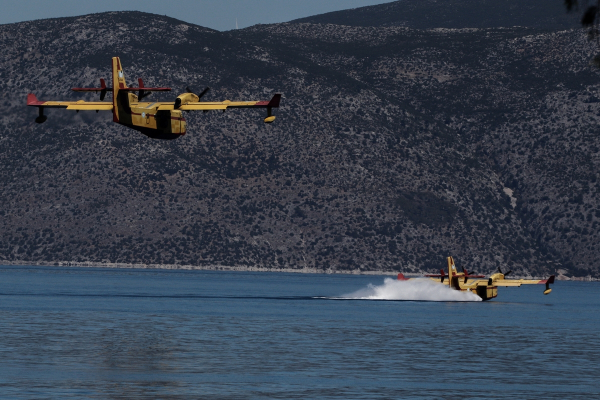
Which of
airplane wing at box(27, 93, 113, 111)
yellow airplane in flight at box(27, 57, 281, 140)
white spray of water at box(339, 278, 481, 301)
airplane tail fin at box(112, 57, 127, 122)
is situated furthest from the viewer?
white spray of water at box(339, 278, 481, 301)

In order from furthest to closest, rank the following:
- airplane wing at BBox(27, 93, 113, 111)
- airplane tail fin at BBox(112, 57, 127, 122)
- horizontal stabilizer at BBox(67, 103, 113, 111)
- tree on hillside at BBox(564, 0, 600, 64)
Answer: airplane tail fin at BBox(112, 57, 127, 122) < horizontal stabilizer at BBox(67, 103, 113, 111) < airplane wing at BBox(27, 93, 113, 111) < tree on hillside at BBox(564, 0, 600, 64)

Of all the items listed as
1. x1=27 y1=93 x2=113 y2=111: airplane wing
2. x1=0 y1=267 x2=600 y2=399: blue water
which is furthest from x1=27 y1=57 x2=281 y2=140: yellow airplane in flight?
x1=0 y1=267 x2=600 y2=399: blue water

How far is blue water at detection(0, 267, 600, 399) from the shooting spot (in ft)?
171

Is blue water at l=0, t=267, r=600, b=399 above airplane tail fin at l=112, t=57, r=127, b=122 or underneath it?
underneath

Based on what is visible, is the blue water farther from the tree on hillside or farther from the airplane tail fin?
the tree on hillside

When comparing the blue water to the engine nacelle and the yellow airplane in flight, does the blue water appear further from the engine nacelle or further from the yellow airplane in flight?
the engine nacelle

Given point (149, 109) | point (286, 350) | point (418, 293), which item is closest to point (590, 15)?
point (286, 350)

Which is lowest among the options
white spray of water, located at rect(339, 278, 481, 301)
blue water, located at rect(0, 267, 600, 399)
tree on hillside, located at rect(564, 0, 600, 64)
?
white spray of water, located at rect(339, 278, 481, 301)

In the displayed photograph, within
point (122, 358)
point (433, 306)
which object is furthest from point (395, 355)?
point (433, 306)

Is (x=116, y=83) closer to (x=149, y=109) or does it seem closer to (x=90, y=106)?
(x=90, y=106)

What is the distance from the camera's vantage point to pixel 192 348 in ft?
238

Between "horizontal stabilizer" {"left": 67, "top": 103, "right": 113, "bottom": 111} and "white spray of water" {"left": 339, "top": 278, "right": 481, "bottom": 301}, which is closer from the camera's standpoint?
"horizontal stabilizer" {"left": 67, "top": 103, "right": 113, "bottom": 111}

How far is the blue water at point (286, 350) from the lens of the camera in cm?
5216

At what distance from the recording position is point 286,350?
71.9 metres
